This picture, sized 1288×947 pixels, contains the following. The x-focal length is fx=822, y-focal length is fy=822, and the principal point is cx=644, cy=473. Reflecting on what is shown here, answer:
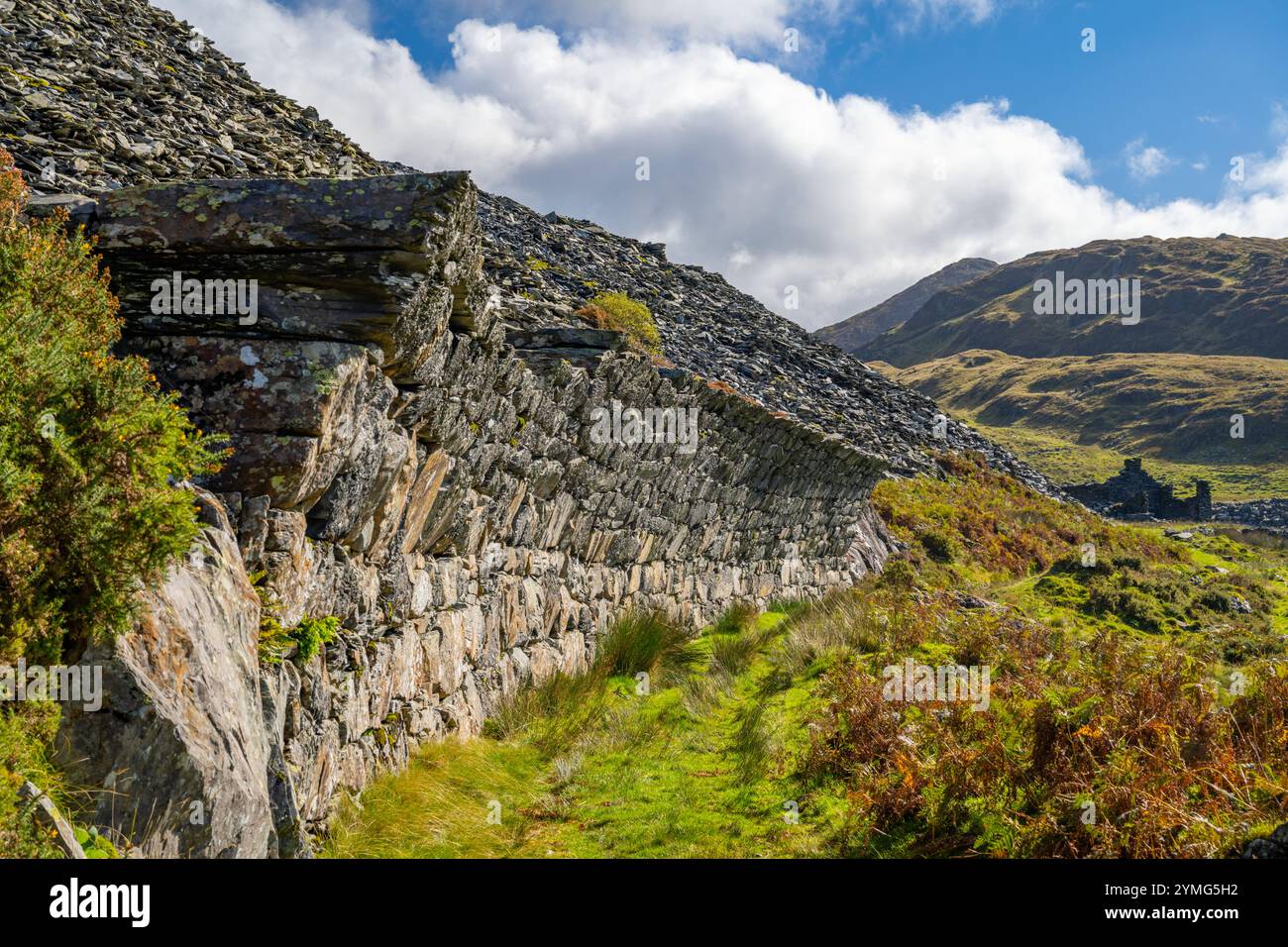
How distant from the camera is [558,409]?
8.66 m

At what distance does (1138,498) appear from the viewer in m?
49.6

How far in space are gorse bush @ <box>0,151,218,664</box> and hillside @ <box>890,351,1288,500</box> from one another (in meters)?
85.8

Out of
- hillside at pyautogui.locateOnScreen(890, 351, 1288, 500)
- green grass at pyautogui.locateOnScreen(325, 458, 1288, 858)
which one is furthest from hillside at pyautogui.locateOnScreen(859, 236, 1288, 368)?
green grass at pyautogui.locateOnScreen(325, 458, 1288, 858)

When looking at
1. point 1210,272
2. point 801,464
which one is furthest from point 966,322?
point 801,464

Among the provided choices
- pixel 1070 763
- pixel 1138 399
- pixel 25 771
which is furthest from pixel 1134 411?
pixel 25 771

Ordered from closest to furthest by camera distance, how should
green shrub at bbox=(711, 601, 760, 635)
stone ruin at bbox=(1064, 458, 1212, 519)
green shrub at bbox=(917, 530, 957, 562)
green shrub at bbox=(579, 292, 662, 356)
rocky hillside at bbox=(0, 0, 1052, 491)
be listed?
rocky hillside at bbox=(0, 0, 1052, 491), green shrub at bbox=(711, 601, 760, 635), green shrub at bbox=(579, 292, 662, 356), green shrub at bbox=(917, 530, 957, 562), stone ruin at bbox=(1064, 458, 1212, 519)

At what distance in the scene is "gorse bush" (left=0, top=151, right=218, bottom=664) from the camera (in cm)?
270

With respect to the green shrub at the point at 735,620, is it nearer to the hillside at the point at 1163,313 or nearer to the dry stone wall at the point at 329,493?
A: the dry stone wall at the point at 329,493

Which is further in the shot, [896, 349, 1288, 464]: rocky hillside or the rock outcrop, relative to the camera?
[896, 349, 1288, 464]: rocky hillside

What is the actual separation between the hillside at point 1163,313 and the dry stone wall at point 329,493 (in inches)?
6469

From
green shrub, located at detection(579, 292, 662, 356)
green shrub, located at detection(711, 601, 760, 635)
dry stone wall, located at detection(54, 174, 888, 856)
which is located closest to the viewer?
dry stone wall, located at detection(54, 174, 888, 856)

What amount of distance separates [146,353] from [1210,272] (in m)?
208

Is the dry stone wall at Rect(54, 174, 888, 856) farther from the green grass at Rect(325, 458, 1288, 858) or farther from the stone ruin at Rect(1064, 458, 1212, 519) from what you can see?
the stone ruin at Rect(1064, 458, 1212, 519)
